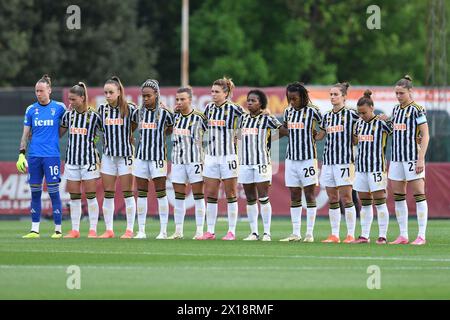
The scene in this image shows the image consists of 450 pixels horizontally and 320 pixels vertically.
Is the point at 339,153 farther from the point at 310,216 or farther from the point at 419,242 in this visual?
the point at 419,242

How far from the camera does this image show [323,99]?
35.6m

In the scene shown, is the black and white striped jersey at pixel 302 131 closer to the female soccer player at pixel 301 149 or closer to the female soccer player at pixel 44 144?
the female soccer player at pixel 301 149

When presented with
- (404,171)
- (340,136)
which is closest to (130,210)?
(340,136)

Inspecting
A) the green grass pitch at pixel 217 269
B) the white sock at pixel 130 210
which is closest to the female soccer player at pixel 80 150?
the white sock at pixel 130 210

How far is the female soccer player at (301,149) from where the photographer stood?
1950 centimetres

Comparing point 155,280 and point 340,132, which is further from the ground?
point 340,132

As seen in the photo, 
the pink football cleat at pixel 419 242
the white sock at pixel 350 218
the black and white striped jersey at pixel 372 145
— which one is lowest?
the pink football cleat at pixel 419 242

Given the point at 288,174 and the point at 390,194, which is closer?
the point at 288,174

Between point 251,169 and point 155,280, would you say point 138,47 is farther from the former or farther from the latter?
point 155,280

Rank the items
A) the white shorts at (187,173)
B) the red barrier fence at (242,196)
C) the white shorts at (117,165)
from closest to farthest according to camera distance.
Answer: the white shorts at (187,173), the white shorts at (117,165), the red barrier fence at (242,196)

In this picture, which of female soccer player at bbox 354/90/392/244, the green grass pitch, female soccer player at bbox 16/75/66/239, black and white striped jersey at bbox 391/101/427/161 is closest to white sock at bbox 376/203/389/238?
female soccer player at bbox 354/90/392/244

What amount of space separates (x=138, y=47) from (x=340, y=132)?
115 ft

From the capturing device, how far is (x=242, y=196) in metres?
29.8
